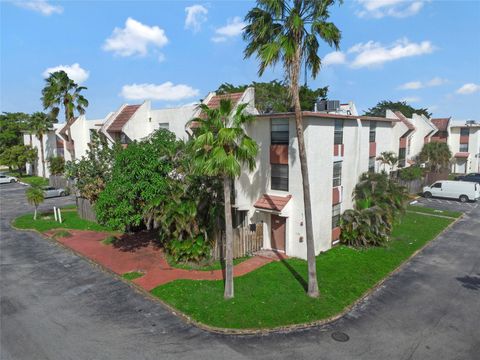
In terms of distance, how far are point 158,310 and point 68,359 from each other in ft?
12.2

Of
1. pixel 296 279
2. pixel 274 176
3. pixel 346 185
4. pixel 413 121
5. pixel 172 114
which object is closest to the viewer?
pixel 296 279

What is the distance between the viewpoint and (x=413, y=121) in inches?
1767

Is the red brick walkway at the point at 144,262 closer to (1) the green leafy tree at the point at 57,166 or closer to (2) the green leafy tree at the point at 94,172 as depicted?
(2) the green leafy tree at the point at 94,172

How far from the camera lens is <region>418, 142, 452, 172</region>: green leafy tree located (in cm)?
4309

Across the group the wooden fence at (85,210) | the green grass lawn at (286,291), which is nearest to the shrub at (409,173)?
the green grass lawn at (286,291)

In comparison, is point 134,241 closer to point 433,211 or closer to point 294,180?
point 294,180

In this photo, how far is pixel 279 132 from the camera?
18875mm

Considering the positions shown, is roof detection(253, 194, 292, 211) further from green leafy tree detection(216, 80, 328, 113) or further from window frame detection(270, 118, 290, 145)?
green leafy tree detection(216, 80, 328, 113)

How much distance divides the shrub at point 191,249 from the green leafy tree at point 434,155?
119ft

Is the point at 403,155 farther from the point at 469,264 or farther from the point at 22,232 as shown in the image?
the point at 22,232

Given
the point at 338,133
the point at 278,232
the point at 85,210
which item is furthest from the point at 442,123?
the point at 85,210

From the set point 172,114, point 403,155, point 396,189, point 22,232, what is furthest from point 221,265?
point 403,155

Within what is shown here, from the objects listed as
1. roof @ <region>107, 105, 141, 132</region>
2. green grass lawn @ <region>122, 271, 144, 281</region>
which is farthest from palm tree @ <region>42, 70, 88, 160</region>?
green grass lawn @ <region>122, 271, 144, 281</region>

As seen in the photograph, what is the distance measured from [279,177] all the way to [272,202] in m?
1.47
